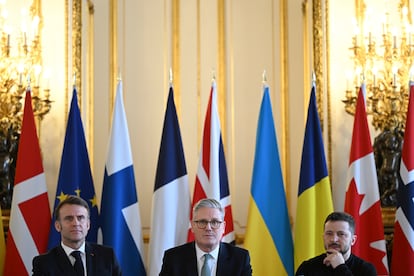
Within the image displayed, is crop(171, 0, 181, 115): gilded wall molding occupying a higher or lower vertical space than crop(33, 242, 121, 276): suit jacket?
higher

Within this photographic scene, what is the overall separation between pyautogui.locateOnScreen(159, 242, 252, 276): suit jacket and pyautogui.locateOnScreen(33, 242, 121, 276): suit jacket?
306mm

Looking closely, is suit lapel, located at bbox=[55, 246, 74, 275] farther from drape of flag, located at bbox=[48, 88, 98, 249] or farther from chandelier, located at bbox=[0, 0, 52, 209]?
chandelier, located at bbox=[0, 0, 52, 209]

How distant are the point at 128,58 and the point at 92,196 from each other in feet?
→ 4.36

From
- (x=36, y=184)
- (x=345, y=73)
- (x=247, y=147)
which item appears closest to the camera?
(x=36, y=184)

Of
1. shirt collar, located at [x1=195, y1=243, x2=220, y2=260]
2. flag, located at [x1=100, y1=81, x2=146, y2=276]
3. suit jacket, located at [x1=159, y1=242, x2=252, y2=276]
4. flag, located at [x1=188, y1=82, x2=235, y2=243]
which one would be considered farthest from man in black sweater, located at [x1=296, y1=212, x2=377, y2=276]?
flag, located at [x1=100, y1=81, x2=146, y2=276]

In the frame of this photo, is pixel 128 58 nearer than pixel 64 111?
No

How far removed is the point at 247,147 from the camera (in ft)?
20.2

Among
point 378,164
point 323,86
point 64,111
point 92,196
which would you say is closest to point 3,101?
point 64,111

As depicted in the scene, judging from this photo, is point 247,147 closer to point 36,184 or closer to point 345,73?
point 345,73

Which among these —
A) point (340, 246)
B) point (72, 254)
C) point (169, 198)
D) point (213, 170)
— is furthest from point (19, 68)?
point (340, 246)

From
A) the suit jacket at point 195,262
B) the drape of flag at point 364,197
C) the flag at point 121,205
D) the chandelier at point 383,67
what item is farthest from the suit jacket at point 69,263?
the chandelier at point 383,67

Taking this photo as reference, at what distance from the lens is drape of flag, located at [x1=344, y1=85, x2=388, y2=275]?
5.25 m

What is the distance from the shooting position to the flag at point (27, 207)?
5203 mm

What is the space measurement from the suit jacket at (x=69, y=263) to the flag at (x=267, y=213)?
1.67 m
